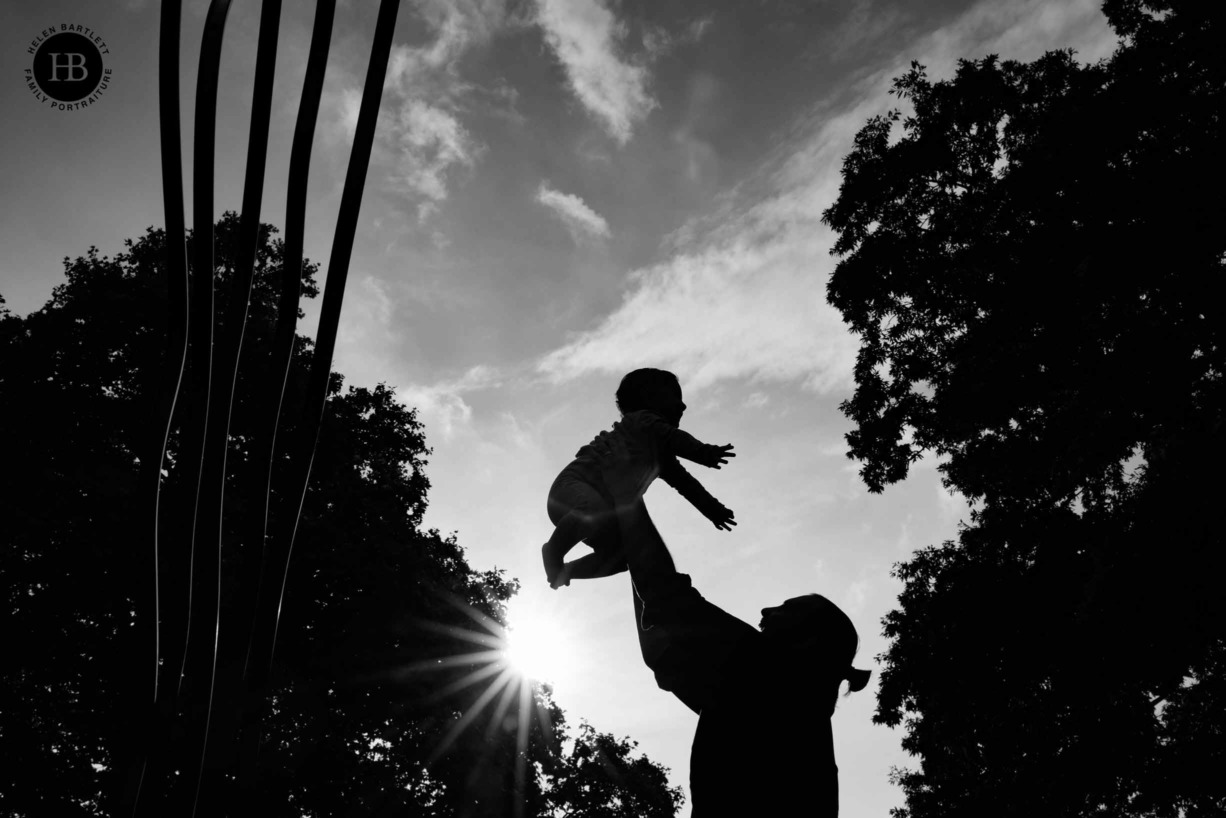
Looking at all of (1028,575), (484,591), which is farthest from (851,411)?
(484,591)

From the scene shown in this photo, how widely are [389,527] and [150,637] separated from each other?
1247 centimetres

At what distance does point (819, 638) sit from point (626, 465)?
0.85 m

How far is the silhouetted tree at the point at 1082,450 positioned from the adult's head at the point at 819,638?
336 inches

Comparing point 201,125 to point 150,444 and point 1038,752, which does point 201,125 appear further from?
point 1038,752

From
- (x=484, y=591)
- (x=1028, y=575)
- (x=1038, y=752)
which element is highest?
(x=484, y=591)

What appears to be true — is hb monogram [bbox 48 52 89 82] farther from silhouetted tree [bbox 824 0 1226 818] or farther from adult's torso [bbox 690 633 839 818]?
silhouetted tree [bbox 824 0 1226 818]

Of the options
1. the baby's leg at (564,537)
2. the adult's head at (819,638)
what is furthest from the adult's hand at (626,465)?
the adult's head at (819,638)

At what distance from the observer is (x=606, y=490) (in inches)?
105

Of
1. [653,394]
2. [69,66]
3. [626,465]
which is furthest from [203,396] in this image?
[69,66]

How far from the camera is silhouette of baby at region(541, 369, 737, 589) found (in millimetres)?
2590

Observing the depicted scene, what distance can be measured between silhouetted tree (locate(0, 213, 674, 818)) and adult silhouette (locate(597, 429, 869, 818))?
9.04 meters

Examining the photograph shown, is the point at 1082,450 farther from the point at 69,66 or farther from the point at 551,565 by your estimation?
the point at 69,66

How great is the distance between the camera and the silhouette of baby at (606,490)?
259 cm

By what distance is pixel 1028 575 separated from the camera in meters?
10.9
